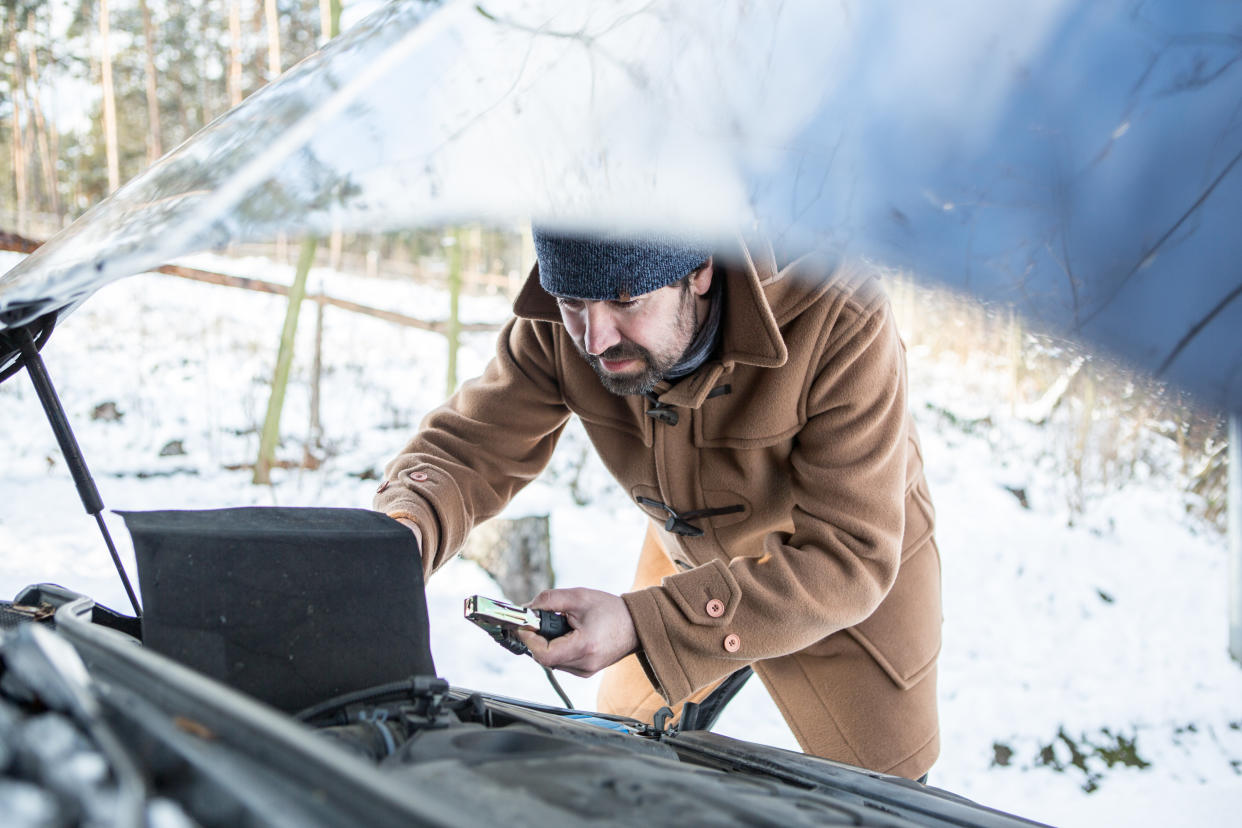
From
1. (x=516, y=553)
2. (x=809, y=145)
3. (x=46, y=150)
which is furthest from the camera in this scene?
(x=46, y=150)

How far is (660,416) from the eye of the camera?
6.70 feet

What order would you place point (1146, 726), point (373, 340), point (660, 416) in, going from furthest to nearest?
point (373, 340) < point (1146, 726) < point (660, 416)

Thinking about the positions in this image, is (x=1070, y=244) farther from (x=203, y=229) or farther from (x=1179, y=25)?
(x=203, y=229)

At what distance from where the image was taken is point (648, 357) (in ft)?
5.97

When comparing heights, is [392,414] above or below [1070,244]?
below

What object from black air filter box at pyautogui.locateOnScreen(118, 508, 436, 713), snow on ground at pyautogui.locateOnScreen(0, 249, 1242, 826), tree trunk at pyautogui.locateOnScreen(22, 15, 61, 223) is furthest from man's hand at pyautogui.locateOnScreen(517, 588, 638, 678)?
tree trunk at pyautogui.locateOnScreen(22, 15, 61, 223)

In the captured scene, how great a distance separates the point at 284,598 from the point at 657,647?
0.73m

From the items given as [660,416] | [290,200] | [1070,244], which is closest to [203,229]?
[290,200]

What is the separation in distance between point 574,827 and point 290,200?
651mm

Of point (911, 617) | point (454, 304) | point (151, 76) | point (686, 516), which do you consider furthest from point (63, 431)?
point (151, 76)

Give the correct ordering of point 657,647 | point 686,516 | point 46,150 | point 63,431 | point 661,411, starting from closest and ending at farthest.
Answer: point 63,431
point 657,647
point 661,411
point 686,516
point 46,150

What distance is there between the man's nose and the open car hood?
0.60 metres

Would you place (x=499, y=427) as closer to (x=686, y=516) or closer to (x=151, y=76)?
(x=686, y=516)

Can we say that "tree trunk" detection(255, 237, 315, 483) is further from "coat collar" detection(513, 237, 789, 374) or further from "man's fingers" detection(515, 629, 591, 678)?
"man's fingers" detection(515, 629, 591, 678)
